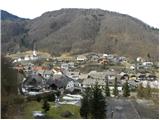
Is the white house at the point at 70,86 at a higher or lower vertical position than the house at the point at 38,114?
higher

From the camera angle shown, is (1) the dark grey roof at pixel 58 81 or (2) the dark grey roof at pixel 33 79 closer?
(2) the dark grey roof at pixel 33 79

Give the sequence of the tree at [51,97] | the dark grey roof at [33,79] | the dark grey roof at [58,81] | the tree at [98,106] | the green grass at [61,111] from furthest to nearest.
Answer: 1. the dark grey roof at [58,81]
2. the dark grey roof at [33,79]
3. the tree at [51,97]
4. the tree at [98,106]
5. the green grass at [61,111]

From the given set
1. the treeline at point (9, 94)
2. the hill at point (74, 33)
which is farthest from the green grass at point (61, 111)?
the hill at point (74, 33)

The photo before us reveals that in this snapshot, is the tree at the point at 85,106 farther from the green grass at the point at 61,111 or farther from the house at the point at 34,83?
the house at the point at 34,83

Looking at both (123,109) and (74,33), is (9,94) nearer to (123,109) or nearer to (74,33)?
(123,109)

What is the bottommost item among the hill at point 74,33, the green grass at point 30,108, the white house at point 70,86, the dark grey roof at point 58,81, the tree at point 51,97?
the green grass at point 30,108

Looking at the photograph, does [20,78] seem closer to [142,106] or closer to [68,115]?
[68,115]

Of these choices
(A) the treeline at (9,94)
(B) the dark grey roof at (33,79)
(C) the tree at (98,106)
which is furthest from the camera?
(B) the dark grey roof at (33,79)
